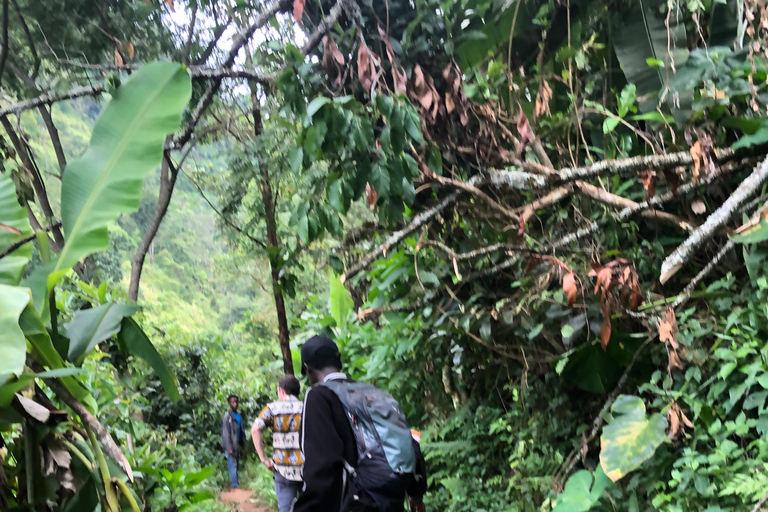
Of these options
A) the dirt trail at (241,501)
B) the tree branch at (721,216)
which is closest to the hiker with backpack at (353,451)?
the tree branch at (721,216)

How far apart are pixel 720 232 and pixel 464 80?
1670mm

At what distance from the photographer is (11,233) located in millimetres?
1485

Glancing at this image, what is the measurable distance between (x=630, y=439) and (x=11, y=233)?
7.93 feet

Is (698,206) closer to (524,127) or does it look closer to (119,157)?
(524,127)

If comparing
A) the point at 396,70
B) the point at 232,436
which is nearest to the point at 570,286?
the point at 396,70

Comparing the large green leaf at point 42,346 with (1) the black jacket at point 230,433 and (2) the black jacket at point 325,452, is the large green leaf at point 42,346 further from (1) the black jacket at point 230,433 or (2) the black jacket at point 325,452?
(1) the black jacket at point 230,433

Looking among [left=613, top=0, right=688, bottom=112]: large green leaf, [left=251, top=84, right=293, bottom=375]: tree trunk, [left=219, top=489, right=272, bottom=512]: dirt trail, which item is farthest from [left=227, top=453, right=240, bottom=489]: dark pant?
[left=613, top=0, right=688, bottom=112]: large green leaf

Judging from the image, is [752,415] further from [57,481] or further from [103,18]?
[103,18]

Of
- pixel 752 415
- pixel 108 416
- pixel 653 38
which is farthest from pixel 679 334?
pixel 108 416

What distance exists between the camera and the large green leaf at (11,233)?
143 centimetres

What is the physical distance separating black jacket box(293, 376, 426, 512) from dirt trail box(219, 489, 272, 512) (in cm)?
491

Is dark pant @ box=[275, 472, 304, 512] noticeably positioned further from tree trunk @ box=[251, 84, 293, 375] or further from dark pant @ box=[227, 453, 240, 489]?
dark pant @ box=[227, 453, 240, 489]

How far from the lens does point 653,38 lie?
269 centimetres

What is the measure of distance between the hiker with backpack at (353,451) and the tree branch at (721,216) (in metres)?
1.33
